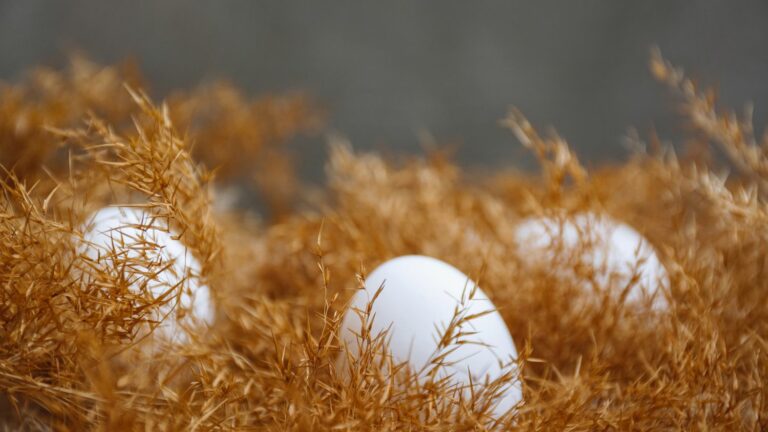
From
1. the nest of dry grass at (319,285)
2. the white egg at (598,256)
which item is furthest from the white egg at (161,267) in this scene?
the white egg at (598,256)

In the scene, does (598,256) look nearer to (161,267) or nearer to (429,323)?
(429,323)

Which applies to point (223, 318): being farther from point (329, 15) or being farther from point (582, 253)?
point (329, 15)

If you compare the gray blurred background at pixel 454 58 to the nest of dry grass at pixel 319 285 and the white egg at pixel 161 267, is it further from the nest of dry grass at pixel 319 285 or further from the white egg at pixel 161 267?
the white egg at pixel 161 267

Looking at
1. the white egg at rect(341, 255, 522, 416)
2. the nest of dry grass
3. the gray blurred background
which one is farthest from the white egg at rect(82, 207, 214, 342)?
the gray blurred background

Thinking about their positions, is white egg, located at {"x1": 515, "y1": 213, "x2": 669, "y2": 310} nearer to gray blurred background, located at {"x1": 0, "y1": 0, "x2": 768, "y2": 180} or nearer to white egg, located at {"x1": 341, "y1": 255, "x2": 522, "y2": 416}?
white egg, located at {"x1": 341, "y1": 255, "x2": 522, "y2": 416}

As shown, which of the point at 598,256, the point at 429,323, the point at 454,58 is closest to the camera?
the point at 429,323

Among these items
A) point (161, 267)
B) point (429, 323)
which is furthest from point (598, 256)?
point (161, 267)

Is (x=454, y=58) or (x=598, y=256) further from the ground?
(x=454, y=58)
